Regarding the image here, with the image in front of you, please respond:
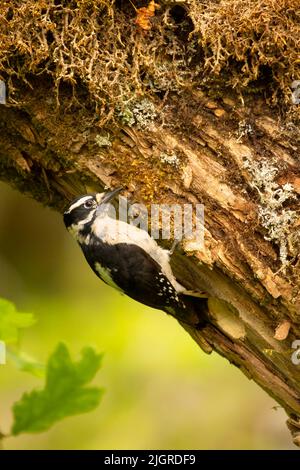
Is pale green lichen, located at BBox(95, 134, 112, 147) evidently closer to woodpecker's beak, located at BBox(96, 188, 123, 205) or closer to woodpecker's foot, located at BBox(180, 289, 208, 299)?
woodpecker's beak, located at BBox(96, 188, 123, 205)

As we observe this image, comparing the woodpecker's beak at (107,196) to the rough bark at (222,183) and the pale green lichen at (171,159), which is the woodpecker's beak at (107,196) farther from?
the pale green lichen at (171,159)

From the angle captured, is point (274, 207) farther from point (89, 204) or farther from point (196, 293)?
point (89, 204)

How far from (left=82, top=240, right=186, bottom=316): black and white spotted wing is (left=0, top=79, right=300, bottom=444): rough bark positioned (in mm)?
235

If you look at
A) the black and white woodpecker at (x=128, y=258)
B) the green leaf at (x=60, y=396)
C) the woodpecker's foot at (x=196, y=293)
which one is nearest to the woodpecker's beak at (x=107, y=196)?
the black and white woodpecker at (x=128, y=258)

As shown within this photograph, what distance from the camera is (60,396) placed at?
142 centimetres

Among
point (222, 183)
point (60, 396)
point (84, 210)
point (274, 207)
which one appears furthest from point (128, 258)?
point (60, 396)

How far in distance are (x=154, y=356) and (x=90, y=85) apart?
307 centimetres

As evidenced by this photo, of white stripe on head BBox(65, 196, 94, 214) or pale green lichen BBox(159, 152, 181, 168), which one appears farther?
white stripe on head BBox(65, 196, 94, 214)

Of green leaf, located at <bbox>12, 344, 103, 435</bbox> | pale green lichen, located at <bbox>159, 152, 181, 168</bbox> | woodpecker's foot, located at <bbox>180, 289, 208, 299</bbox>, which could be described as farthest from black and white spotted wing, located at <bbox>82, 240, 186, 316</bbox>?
green leaf, located at <bbox>12, 344, 103, 435</bbox>

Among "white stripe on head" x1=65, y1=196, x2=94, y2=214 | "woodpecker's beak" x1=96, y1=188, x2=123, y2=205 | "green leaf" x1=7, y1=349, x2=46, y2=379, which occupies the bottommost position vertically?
"white stripe on head" x1=65, y1=196, x2=94, y2=214

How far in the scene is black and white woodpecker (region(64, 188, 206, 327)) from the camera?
374 centimetres

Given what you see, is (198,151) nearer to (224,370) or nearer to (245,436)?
(224,370)

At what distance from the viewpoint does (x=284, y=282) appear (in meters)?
3.26
